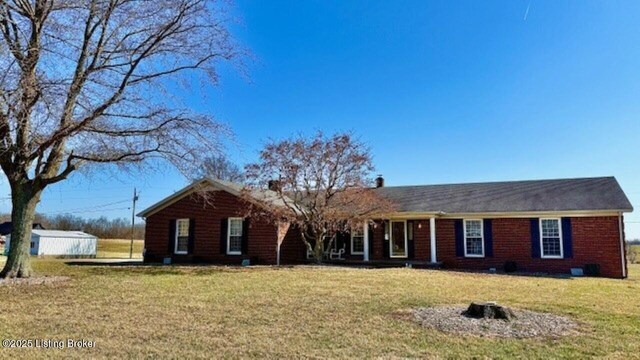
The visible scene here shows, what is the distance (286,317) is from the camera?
7465 millimetres

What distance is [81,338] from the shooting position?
19.7 feet


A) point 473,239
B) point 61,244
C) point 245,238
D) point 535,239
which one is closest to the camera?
point 535,239

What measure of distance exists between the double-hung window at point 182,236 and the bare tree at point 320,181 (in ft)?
15.9

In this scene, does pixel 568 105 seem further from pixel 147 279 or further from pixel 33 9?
pixel 33 9

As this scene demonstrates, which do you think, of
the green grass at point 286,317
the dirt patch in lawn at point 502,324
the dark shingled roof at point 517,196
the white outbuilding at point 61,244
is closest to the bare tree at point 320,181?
the dark shingled roof at point 517,196

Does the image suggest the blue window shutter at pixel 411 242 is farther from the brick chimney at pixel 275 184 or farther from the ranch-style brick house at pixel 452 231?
the brick chimney at pixel 275 184

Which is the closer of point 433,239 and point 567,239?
point 567,239

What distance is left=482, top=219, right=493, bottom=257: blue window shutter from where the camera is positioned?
65.4 ft

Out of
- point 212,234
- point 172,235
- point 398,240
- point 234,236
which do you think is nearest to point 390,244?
point 398,240

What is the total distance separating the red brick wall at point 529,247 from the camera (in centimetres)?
1809

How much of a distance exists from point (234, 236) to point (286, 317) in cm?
1453

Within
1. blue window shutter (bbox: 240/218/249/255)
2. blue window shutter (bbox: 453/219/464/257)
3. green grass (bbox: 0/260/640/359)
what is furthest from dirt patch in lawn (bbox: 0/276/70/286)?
blue window shutter (bbox: 453/219/464/257)

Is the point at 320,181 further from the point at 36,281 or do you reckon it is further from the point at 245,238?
the point at 36,281

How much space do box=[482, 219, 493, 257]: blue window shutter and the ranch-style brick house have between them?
4cm
